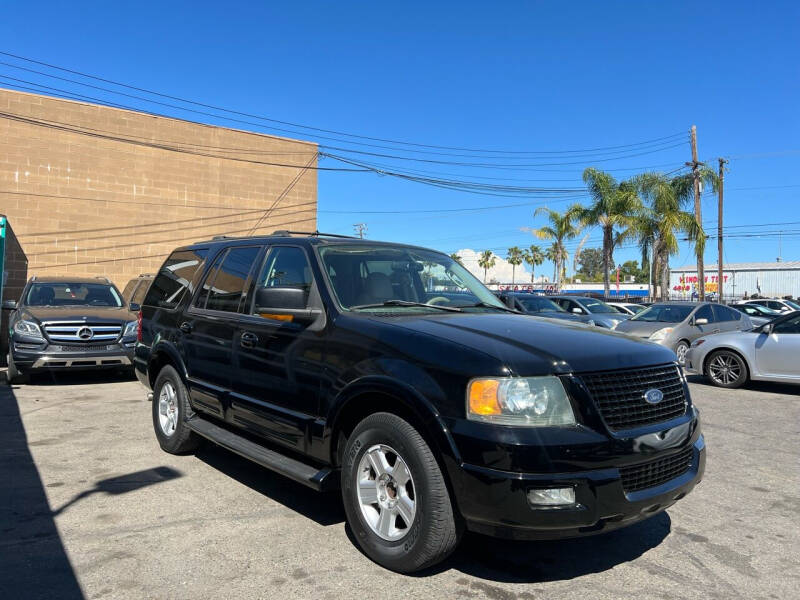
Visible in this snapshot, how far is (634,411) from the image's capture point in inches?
131

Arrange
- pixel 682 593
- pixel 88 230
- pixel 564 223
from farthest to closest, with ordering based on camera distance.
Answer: pixel 564 223
pixel 88 230
pixel 682 593

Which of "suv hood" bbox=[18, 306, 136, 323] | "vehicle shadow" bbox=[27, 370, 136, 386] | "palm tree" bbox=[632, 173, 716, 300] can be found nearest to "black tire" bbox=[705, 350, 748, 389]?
"suv hood" bbox=[18, 306, 136, 323]

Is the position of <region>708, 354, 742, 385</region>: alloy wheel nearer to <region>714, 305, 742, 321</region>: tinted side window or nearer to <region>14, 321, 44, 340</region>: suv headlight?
<region>714, 305, 742, 321</region>: tinted side window

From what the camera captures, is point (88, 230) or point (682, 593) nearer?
point (682, 593)

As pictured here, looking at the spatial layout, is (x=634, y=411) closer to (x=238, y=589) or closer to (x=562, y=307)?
(x=238, y=589)

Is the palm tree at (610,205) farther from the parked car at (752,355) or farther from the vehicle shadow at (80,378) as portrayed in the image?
the vehicle shadow at (80,378)

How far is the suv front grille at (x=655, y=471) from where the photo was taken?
3182mm

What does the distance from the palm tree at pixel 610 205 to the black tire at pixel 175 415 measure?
26.3 m

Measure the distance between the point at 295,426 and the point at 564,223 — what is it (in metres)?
30.7

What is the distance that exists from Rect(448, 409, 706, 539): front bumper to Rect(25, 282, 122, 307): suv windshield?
32.4ft

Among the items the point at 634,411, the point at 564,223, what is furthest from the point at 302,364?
the point at 564,223

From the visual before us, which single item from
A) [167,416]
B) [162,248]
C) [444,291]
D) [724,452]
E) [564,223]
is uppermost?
[564,223]

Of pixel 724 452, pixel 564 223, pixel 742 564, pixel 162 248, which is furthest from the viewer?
pixel 564 223

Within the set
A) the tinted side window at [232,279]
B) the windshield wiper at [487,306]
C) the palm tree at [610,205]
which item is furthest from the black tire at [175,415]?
the palm tree at [610,205]
